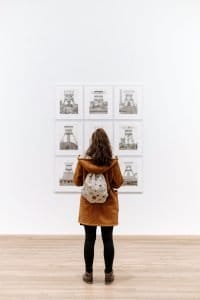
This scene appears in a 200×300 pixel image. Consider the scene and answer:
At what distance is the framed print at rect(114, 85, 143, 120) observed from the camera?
509 centimetres

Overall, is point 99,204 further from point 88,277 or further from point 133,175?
point 133,175

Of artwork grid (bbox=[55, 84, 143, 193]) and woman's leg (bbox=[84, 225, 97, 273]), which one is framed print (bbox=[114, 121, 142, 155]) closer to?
artwork grid (bbox=[55, 84, 143, 193])

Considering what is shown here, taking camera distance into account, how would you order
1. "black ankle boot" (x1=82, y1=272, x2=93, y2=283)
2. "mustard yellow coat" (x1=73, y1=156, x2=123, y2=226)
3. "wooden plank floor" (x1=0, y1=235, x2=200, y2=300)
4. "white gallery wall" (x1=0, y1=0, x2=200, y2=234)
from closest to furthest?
"wooden plank floor" (x1=0, y1=235, x2=200, y2=300) → "mustard yellow coat" (x1=73, y1=156, x2=123, y2=226) → "black ankle boot" (x1=82, y1=272, x2=93, y2=283) → "white gallery wall" (x1=0, y1=0, x2=200, y2=234)

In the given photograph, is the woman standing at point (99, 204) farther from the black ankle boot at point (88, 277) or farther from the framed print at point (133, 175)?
the framed print at point (133, 175)

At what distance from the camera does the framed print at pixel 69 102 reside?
5.10 metres

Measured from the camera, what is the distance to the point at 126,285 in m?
3.46

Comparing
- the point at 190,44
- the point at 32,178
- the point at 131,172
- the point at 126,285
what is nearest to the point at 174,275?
the point at 126,285

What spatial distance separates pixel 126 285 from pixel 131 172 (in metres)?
1.89

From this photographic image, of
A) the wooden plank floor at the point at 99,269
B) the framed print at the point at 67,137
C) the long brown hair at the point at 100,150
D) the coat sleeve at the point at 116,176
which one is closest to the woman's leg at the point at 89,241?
the wooden plank floor at the point at 99,269


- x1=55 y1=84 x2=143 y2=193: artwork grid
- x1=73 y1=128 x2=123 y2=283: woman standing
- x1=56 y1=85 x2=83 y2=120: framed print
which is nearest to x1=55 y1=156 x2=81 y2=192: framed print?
x1=55 y1=84 x2=143 y2=193: artwork grid

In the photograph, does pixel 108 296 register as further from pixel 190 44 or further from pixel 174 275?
pixel 190 44

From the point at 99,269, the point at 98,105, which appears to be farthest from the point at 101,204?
the point at 98,105

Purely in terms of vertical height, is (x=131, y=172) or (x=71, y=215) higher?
(x=131, y=172)

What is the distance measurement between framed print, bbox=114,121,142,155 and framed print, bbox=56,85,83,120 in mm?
547
